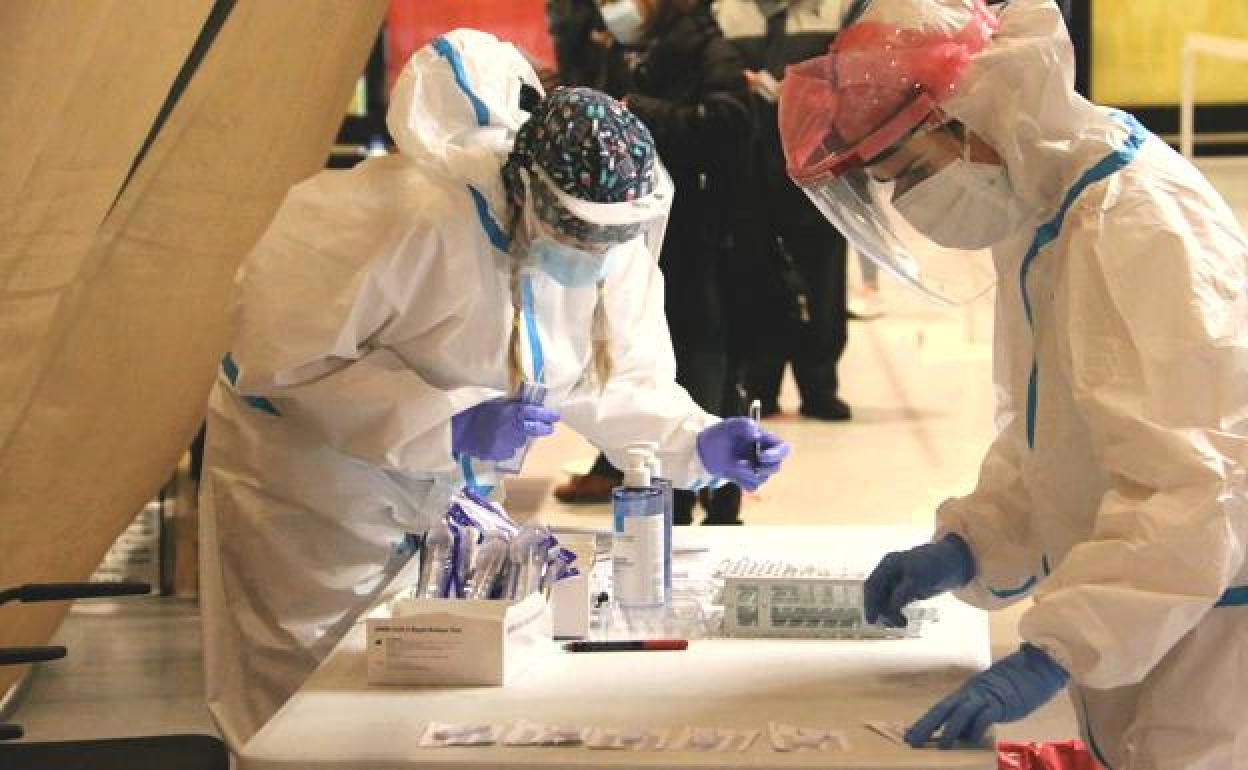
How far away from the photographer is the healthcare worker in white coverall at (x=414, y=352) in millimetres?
2393

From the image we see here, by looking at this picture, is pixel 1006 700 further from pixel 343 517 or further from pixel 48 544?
pixel 48 544

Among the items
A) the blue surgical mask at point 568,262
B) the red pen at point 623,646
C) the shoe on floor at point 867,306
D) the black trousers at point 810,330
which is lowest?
the shoe on floor at point 867,306

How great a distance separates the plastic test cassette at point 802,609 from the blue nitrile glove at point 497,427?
37 centimetres

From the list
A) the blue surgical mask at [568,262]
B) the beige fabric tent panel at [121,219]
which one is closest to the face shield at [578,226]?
the blue surgical mask at [568,262]

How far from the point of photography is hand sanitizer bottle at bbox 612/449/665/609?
219 cm

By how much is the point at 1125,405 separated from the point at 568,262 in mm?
913

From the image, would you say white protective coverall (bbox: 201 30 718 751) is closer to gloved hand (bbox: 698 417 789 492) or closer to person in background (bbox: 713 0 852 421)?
gloved hand (bbox: 698 417 789 492)

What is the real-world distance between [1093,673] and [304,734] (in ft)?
2.44

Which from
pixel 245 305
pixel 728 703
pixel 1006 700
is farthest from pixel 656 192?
pixel 1006 700

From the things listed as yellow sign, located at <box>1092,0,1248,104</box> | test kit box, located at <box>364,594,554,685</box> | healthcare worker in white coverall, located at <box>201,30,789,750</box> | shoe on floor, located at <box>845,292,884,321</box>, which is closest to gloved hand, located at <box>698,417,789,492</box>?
healthcare worker in white coverall, located at <box>201,30,789,750</box>

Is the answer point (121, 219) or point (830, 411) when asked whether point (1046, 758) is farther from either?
point (830, 411)

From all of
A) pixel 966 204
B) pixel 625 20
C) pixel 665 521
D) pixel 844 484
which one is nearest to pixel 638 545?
pixel 665 521

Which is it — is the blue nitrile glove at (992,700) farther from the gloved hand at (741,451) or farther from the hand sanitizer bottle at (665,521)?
the gloved hand at (741,451)

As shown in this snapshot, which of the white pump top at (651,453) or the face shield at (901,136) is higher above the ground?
the face shield at (901,136)
